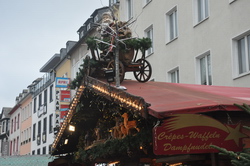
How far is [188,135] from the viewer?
8852 mm

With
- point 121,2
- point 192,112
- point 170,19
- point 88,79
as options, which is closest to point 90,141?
point 88,79

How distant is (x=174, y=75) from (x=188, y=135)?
14954 millimetres

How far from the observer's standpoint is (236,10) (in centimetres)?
1853

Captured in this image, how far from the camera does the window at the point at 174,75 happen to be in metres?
23.3

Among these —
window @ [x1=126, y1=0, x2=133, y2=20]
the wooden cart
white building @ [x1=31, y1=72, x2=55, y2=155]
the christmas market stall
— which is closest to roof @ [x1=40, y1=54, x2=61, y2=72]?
white building @ [x1=31, y1=72, x2=55, y2=155]

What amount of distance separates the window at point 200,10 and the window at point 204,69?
5.32 feet

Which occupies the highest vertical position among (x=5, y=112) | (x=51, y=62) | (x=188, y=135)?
(x=51, y=62)

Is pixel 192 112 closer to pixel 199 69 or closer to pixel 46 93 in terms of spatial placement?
pixel 199 69

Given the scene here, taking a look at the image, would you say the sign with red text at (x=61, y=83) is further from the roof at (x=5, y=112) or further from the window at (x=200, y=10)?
the roof at (x=5, y=112)

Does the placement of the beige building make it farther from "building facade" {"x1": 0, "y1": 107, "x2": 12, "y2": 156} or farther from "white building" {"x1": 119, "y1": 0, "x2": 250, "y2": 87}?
"white building" {"x1": 119, "y1": 0, "x2": 250, "y2": 87}

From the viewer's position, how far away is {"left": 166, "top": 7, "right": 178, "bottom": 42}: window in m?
23.9

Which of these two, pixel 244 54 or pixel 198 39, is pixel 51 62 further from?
pixel 244 54

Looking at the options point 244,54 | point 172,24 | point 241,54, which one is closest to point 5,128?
point 172,24

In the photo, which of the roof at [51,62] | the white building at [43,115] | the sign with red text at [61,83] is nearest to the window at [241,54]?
the sign with red text at [61,83]
